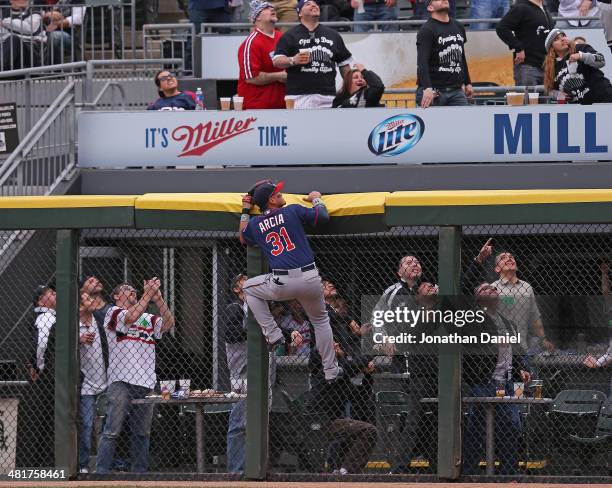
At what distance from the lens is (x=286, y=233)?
29.6 feet

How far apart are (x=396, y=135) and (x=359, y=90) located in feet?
2.35

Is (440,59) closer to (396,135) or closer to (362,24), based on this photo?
(396,135)

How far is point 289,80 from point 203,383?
15.7 ft

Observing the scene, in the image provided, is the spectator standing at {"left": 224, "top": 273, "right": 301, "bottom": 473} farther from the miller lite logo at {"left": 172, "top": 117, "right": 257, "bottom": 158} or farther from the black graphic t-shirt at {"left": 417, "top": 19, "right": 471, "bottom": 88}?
the black graphic t-shirt at {"left": 417, "top": 19, "right": 471, "bottom": 88}

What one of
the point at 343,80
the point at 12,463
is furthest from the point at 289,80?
the point at 12,463

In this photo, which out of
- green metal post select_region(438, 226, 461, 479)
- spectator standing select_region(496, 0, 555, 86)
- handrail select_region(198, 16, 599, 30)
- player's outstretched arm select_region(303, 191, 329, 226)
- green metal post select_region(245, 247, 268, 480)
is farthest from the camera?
handrail select_region(198, 16, 599, 30)

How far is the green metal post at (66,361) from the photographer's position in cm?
942

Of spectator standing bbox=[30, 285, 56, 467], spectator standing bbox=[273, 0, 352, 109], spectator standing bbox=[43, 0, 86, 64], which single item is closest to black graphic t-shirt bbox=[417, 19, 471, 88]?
spectator standing bbox=[273, 0, 352, 109]

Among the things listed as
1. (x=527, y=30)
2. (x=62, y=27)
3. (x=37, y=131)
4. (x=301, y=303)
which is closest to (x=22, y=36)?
(x=62, y=27)

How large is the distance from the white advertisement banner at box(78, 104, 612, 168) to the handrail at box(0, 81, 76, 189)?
336mm

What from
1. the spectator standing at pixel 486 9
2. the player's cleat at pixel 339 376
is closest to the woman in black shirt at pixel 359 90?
the spectator standing at pixel 486 9

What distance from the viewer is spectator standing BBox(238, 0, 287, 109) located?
13508mm

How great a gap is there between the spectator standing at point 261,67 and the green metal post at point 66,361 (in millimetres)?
4486

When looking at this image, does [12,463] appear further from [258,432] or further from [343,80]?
[343,80]
